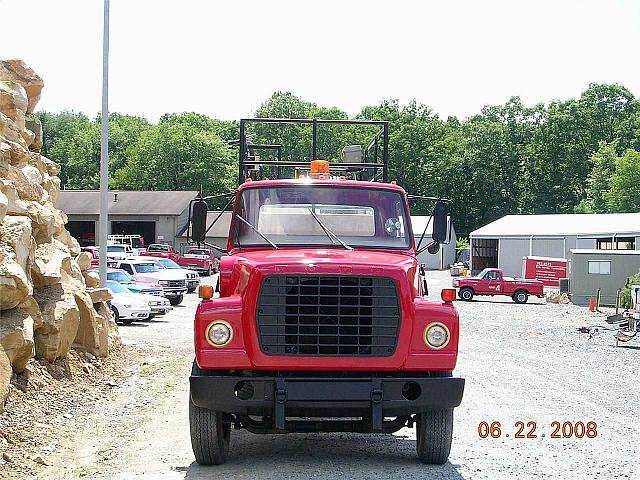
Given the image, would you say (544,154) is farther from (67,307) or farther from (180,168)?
(67,307)

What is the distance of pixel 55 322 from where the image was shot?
12.1m

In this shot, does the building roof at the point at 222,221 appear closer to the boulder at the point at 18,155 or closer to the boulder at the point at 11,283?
the boulder at the point at 11,283

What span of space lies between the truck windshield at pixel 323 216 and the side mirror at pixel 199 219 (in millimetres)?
439

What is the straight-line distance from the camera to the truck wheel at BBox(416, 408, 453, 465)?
841 centimetres

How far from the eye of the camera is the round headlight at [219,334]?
788 centimetres

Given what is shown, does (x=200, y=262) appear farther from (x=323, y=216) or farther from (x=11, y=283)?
(x=323, y=216)

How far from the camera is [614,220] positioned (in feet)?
176

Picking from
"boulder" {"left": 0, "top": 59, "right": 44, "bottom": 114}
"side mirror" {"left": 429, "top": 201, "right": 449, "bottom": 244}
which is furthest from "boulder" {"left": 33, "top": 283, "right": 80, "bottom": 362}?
"side mirror" {"left": 429, "top": 201, "right": 449, "bottom": 244}

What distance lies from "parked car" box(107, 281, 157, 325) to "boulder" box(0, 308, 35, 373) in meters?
14.6

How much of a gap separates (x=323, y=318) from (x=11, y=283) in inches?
167

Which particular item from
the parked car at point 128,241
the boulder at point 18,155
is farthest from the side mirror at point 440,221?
the parked car at point 128,241

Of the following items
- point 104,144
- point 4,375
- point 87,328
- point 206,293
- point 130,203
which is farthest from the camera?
point 130,203

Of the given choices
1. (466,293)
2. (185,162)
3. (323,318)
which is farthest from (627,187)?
(323,318)

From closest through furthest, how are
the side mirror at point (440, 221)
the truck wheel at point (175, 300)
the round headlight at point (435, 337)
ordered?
1. the round headlight at point (435, 337)
2. the side mirror at point (440, 221)
3. the truck wheel at point (175, 300)
